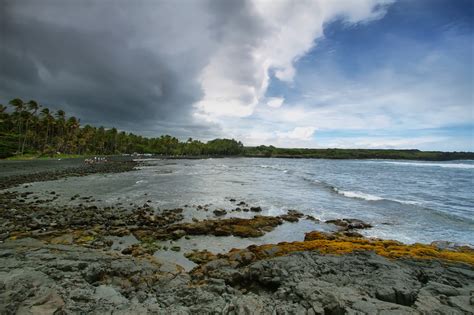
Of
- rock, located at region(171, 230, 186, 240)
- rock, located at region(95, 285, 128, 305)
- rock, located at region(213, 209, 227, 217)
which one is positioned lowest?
rock, located at region(213, 209, 227, 217)

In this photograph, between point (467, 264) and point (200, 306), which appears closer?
point (200, 306)

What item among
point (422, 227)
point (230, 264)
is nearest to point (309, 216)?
point (422, 227)

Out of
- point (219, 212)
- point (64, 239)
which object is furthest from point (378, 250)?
point (64, 239)

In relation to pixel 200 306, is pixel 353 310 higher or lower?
higher

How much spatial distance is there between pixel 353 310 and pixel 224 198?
2380 centimetres

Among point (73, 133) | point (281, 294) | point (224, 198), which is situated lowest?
point (224, 198)

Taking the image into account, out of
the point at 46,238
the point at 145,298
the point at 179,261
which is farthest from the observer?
the point at 46,238

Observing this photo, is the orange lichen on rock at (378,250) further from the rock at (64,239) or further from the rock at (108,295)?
the rock at (64,239)

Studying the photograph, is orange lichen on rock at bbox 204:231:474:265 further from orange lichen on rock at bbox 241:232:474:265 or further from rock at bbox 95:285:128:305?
rock at bbox 95:285:128:305

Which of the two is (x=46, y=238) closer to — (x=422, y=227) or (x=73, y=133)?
(x=422, y=227)

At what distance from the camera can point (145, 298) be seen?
707cm

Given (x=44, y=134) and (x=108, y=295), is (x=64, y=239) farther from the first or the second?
(x=44, y=134)

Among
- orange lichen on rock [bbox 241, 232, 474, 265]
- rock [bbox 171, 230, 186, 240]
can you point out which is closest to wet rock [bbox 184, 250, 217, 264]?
orange lichen on rock [bbox 241, 232, 474, 265]

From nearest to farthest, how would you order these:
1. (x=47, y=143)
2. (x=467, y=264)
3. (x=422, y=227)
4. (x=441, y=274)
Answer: (x=441, y=274), (x=467, y=264), (x=422, y=227), (x=47, y=143)
